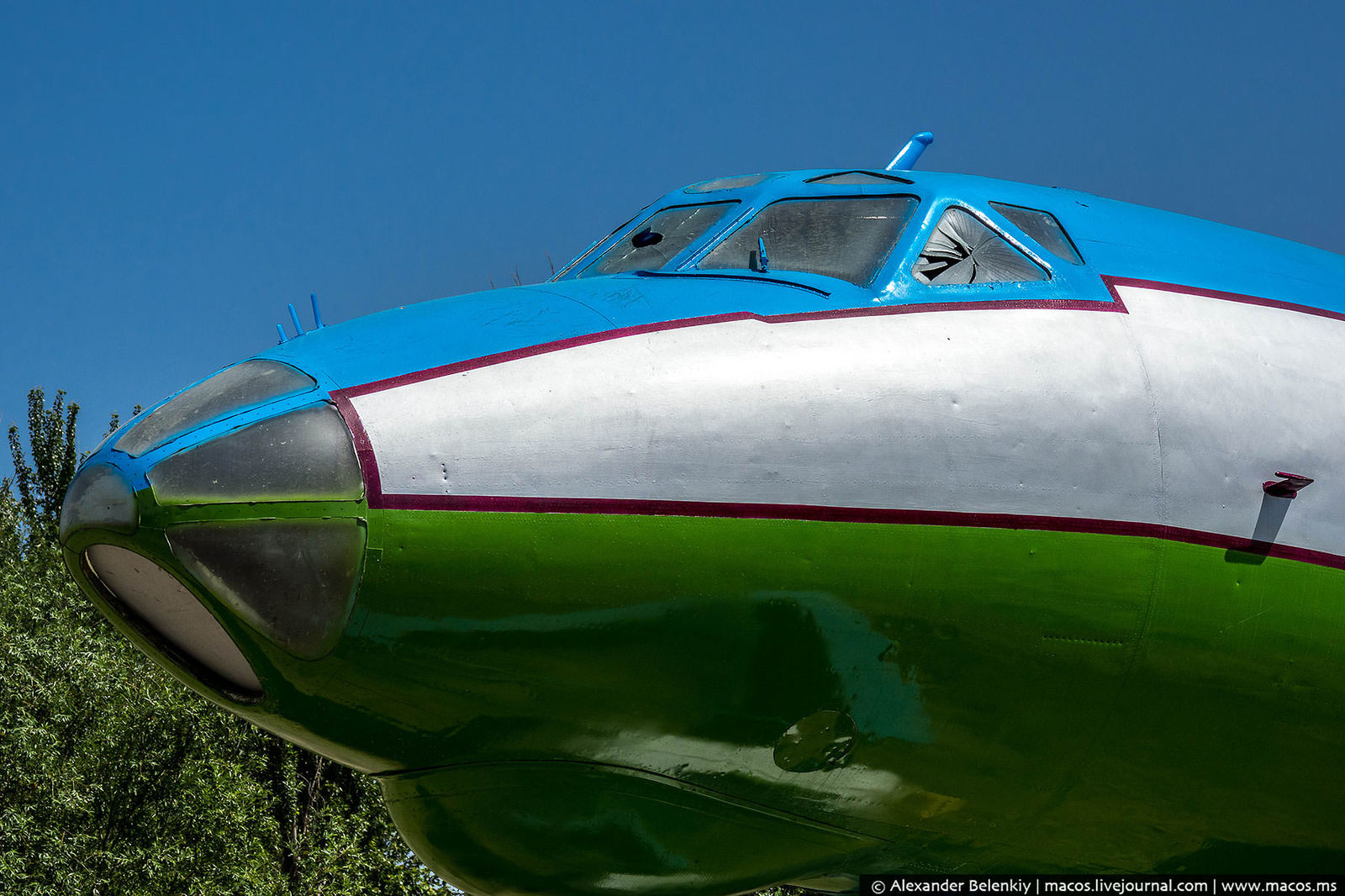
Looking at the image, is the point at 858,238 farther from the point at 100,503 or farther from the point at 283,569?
the point at 100,503

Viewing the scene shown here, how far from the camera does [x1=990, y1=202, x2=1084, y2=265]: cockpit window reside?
5.67 metres

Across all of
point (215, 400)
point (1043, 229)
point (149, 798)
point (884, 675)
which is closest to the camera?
point (215, 400)

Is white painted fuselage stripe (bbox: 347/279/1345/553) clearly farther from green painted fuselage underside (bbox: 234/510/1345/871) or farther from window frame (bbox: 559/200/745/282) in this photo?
window frame (bbox: 559/200/745/282)

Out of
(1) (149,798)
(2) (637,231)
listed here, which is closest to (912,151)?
(2) (637,231)

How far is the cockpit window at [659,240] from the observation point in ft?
19.0

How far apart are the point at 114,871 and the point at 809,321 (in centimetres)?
1642

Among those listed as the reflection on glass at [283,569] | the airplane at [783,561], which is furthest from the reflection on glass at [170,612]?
the reflection on glass at [283,569]

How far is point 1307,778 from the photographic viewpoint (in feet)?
17.6

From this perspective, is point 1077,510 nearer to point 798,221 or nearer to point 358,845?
point 798,221

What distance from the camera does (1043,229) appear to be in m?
5.78

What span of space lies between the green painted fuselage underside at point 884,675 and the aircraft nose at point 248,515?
0.33 feet

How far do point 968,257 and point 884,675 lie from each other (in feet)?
5.72

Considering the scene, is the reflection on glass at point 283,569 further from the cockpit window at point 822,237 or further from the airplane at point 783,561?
the cockpit window at point 822,237

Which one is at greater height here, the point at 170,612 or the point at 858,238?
the point at 858,238
